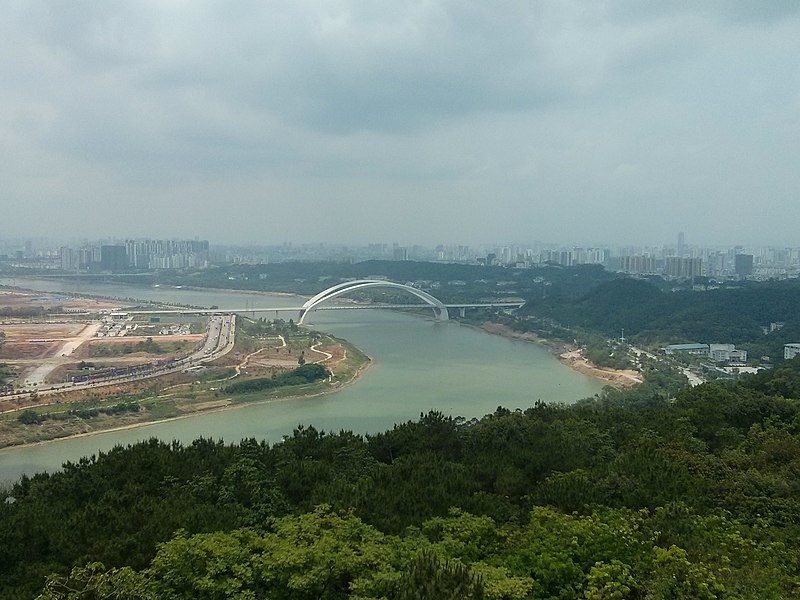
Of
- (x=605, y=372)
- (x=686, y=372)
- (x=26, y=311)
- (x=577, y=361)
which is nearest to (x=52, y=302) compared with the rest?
(x=26, y=311)

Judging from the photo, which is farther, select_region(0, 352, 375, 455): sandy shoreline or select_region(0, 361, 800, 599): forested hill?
select_region(0, 352, 375, 455): sandy shoreline


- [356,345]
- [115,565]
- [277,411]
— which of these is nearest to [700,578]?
[115,565]

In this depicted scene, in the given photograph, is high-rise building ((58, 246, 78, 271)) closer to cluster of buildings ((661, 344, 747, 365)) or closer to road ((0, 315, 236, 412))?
road ((0, 315, 236, 412))

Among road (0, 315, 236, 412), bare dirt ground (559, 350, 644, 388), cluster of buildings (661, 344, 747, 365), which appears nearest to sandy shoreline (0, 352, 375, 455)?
road (0, 315, 236, 412)

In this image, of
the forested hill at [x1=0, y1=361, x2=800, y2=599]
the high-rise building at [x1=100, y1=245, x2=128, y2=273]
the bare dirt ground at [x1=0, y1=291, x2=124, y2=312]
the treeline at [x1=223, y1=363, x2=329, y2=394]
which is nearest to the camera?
the forested hill at [x1=0, y1=361, x2=800, y2=599]

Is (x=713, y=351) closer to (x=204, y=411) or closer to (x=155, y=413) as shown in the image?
(x=204, y=411)

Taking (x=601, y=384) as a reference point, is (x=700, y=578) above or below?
above

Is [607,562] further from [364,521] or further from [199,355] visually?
[199,355]
